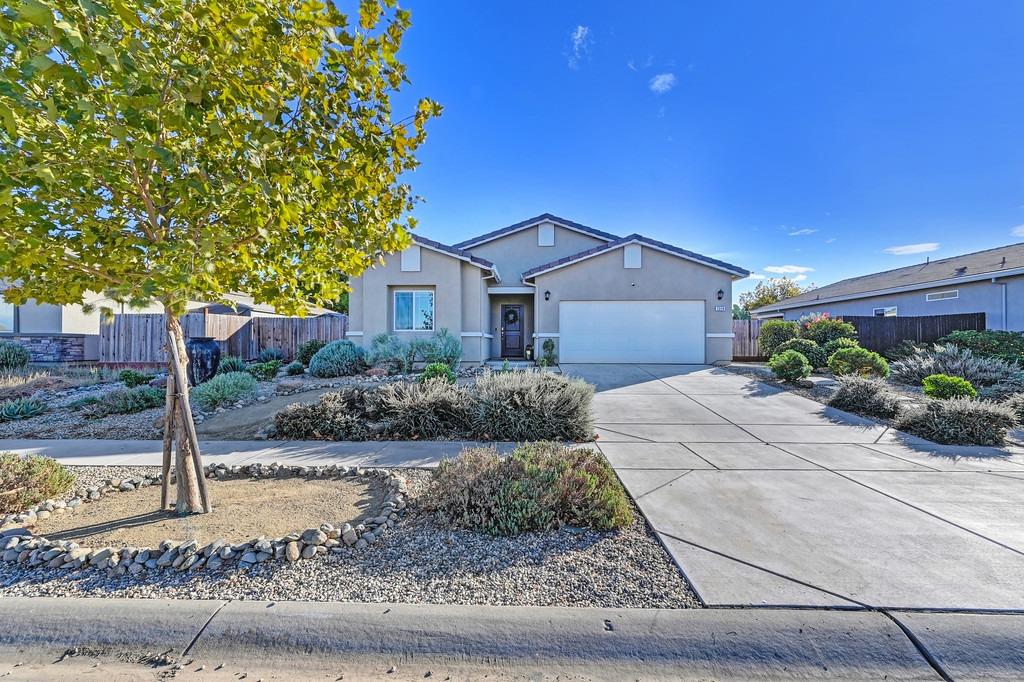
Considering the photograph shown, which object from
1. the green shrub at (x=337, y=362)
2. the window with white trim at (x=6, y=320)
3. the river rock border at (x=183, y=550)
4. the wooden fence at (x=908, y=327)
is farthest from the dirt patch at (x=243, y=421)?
the wooden fence at (x=908, y=327)

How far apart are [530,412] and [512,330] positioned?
12.3 meters

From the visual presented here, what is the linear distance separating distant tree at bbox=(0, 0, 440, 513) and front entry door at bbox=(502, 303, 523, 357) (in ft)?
47.5

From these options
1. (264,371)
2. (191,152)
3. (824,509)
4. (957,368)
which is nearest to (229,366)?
(264,371)

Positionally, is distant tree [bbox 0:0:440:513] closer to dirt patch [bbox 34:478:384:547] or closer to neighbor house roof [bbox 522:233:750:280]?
dirt patch [bbox 34:478:384:547]

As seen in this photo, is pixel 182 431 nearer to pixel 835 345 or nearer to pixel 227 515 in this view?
pixel 227 515

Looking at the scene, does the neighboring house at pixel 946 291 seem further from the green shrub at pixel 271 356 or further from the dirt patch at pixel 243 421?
the green shrub at pixel 271 356

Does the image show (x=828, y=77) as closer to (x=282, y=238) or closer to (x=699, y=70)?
(x=699, y=70)

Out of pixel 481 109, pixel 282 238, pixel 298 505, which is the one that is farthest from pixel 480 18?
pixel 298 505

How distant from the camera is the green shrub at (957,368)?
30.6ft

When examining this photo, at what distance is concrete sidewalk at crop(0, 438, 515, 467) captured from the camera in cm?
514

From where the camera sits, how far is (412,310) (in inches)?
595

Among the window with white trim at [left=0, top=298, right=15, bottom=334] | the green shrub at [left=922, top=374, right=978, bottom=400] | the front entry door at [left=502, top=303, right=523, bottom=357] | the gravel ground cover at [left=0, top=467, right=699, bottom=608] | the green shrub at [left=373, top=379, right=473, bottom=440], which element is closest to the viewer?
the gravel ground cover at [left=0, top=467, right=699, bottom=608]

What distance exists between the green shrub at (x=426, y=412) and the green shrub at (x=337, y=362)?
19.5 ft

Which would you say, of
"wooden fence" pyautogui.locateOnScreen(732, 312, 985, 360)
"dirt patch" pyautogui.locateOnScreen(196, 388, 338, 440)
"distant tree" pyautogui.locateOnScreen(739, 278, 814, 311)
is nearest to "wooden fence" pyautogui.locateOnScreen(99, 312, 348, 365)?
"dirt patch" pyautogui.locateOnScreen(196, 388, 338, 440)
